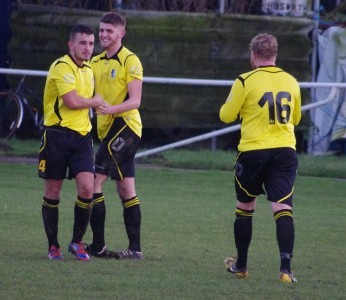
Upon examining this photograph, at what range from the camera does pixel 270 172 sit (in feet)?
25.7

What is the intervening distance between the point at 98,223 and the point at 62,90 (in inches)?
46.0

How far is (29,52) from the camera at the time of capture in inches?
704

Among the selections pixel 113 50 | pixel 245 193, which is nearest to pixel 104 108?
pixel 113 50

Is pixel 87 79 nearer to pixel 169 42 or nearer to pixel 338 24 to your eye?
pixel 169 42

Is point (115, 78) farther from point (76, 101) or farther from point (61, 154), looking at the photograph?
point (61, 154)

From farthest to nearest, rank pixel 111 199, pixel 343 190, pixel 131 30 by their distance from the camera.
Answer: pixel 131 30 → pixel 343 190 → pixel 111 199

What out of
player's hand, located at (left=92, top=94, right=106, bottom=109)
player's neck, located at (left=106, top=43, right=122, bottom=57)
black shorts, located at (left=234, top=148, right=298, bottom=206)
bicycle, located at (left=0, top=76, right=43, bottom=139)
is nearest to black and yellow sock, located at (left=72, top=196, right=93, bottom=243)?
player's hand, located at (left=92, top=94, right=106, bottom=109)

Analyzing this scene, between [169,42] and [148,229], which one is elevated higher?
[169,42]

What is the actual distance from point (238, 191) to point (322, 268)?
112 centimetres

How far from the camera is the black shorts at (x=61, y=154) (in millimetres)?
8469

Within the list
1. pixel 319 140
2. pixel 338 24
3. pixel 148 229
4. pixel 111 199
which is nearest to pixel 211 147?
pixel 319 140

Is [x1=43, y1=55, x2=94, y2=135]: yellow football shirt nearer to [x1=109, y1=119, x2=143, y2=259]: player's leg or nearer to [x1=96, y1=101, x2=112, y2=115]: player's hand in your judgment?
[x1=96, y1=101, x2=112, y2=115]: player's hand

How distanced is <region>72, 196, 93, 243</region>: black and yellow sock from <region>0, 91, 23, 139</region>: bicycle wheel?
29.1 ft

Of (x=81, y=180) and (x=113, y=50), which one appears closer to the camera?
(x=81, y=180)
